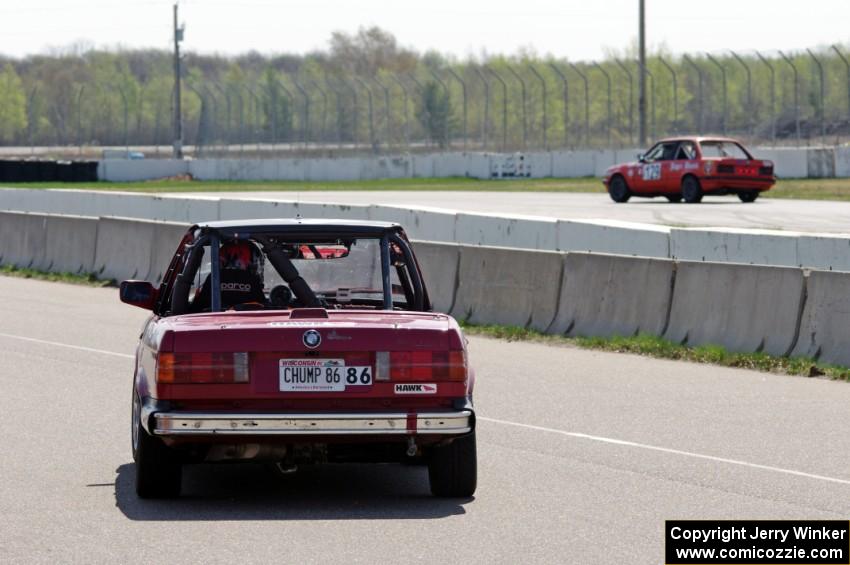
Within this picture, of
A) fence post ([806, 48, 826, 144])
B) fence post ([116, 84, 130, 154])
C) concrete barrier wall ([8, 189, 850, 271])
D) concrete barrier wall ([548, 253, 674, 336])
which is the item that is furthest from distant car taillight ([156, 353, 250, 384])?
fence post ([116, 84, 130, 154])

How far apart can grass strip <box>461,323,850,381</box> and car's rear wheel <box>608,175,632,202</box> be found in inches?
821

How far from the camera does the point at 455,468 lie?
8125mm

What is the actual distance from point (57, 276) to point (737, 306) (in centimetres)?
1332

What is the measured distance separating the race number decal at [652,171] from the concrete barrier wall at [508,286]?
19.3 metres

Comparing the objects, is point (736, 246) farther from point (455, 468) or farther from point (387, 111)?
point (387, 111)

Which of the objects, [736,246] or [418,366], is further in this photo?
[736,246]

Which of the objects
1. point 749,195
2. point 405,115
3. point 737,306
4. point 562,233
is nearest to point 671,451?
point 737,306

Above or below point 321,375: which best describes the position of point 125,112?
above

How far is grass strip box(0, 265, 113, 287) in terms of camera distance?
2394 centimetres

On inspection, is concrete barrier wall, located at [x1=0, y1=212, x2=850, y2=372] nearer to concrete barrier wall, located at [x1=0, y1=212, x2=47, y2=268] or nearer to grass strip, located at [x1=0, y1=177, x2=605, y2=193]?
concrete barrier wall, located at [x1=0, y1=212, x2=47, y2=268]

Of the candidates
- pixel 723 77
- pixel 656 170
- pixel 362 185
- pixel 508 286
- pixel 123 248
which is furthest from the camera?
pixel 362 185

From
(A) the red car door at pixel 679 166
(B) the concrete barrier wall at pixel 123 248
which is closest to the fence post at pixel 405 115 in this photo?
(A) the red car door at pixel 679 166

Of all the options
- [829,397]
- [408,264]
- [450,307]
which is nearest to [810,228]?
[450,307]

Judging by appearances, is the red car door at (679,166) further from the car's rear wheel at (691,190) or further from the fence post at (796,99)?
the fence post at (796,99)
